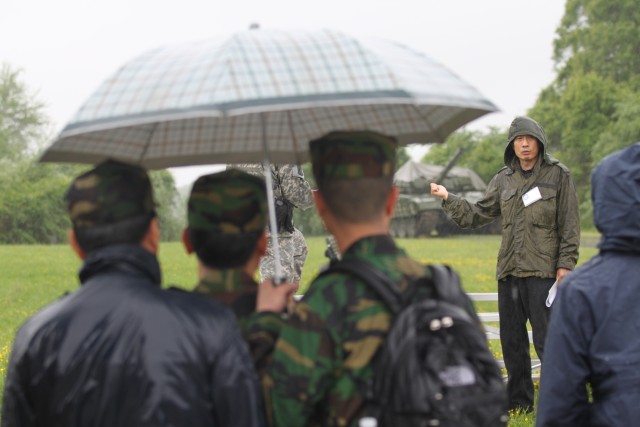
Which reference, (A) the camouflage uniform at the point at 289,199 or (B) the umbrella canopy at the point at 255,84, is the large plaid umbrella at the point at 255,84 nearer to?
(B) the umbrella canopy at the point at 255,84

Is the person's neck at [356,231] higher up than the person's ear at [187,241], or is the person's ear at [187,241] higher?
the person's neck at [356,231]

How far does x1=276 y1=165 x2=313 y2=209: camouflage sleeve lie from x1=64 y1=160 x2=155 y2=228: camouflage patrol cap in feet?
14.0

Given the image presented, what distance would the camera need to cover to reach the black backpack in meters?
2.42

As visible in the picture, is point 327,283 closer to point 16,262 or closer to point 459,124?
point 459,124

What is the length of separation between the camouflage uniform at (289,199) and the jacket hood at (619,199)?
3.68m

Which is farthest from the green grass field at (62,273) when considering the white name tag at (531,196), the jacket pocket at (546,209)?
the white name tag at (531,196)

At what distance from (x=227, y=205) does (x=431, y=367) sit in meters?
0.80

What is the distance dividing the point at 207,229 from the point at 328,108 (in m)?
0.83

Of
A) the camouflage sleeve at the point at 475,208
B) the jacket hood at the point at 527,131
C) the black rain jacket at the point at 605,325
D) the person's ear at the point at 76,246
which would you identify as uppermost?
the person's ear at the point at 76,246

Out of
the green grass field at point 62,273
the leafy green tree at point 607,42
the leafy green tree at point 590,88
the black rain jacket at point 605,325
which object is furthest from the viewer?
the leafy green tree at point 607,42

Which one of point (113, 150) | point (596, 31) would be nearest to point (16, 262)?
point (113, 150)

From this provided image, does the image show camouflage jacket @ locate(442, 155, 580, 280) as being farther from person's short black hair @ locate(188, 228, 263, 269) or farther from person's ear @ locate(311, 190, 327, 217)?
person's short black hair @ locate(188, 228, 263, 269)

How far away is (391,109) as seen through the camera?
3.39 metres

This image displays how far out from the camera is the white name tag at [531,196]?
7051 millimetres
